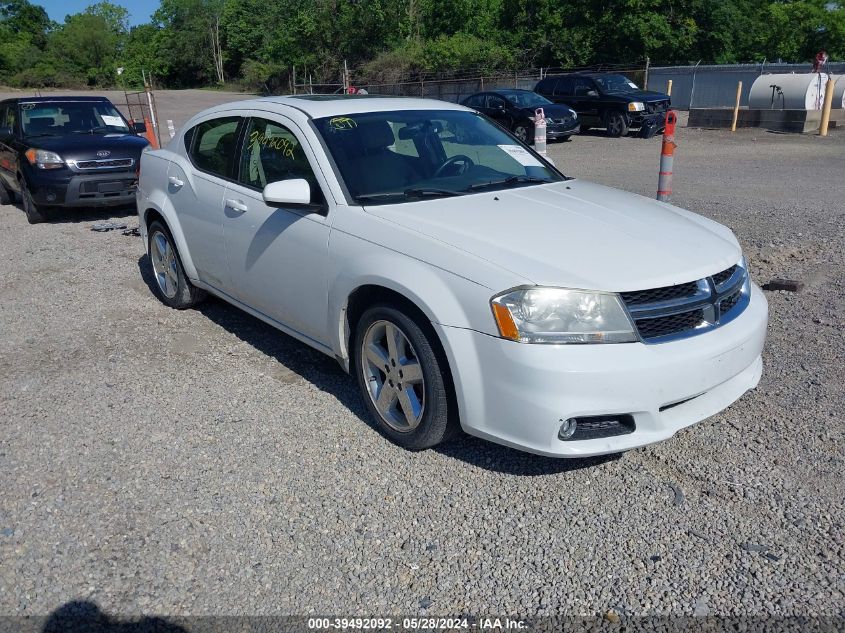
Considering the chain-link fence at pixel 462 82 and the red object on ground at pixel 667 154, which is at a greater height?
the red object on ground at pixel 667 154

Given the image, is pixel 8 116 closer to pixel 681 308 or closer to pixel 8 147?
pixel 8 147

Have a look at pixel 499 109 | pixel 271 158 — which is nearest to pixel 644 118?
pixel 499 109

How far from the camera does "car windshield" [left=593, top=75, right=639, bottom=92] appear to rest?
22344mm

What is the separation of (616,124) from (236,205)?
18918mm

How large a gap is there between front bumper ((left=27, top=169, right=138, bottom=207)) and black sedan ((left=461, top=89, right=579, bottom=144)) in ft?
40.3

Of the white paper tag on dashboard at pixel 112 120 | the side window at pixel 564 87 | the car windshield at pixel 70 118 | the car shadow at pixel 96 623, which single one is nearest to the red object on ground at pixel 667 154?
the car shadow at pixel 96 623

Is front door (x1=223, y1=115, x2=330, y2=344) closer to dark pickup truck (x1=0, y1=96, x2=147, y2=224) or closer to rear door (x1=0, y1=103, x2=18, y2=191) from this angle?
dark pickup truck (x1=0, y1=96, x2=147, y2=224)

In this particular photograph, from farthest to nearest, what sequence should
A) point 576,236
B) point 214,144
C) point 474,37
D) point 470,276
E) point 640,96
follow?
point 474,37
point 640,96
point 214,144
point 576,236
point 470,276

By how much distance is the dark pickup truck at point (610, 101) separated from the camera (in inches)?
843

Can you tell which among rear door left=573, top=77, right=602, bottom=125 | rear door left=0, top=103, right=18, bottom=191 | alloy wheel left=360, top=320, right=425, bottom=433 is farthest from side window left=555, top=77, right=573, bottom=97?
alloy wheel left=360, top=320, right=425, bottom=433

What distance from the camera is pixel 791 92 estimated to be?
2189cm

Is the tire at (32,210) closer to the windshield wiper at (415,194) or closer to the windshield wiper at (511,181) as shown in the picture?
the windshield wiper at (415,194)

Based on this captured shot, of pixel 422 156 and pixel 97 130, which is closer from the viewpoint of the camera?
pixel 422 156

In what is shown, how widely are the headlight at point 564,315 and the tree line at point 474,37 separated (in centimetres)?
4457
